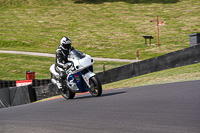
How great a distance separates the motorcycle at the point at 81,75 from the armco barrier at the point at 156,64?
542 cm

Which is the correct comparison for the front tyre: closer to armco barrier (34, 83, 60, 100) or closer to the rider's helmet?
the rider's helmet

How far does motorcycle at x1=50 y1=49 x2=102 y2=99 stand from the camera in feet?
30.7

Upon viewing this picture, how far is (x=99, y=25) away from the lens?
5294cm

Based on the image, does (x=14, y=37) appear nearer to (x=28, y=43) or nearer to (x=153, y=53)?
(x=28, y=43)

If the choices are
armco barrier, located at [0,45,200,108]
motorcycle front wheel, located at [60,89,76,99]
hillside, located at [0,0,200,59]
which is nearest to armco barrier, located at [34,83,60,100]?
armco barrier, located at [0,45,200,108]

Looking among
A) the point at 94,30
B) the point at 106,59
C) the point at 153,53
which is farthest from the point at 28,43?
the point at 153,53

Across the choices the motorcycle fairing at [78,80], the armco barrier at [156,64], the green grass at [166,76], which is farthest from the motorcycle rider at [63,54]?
the armco barrier at [156,64]

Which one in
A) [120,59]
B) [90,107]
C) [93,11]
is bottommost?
[120,59]

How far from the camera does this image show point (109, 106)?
730 centimetres

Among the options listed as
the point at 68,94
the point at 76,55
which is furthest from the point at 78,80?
the point at 68,94

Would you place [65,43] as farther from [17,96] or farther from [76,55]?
[17,96]

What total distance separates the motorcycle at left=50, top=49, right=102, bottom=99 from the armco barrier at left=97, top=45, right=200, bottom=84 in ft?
17.8

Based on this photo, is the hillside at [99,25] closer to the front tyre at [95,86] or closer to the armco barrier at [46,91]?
the armco barrier at [46,91]

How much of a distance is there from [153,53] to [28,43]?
1988 centimetres
